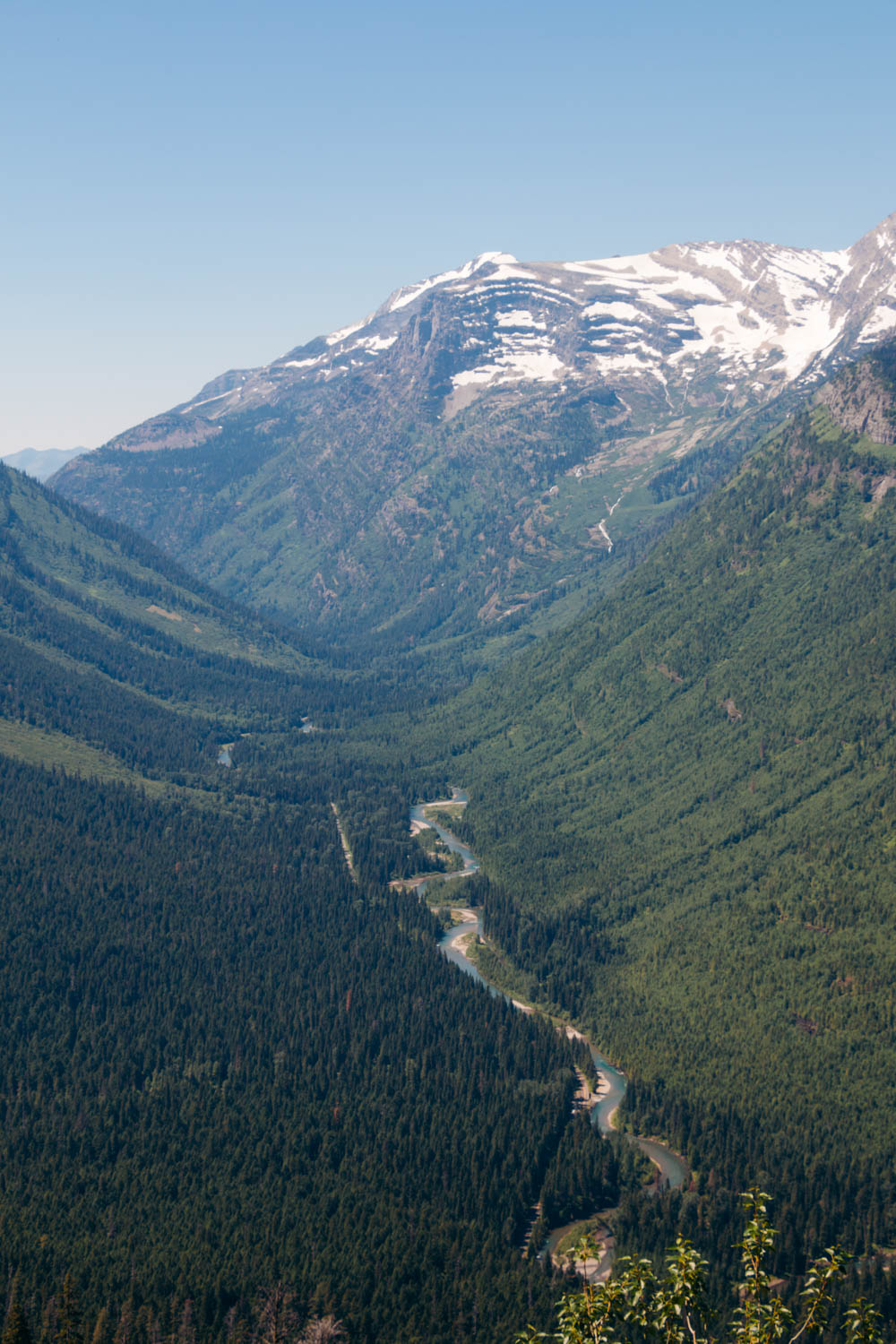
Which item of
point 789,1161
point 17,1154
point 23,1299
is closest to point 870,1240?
point 789,1161

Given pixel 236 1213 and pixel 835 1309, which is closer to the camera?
pixel 835 1309

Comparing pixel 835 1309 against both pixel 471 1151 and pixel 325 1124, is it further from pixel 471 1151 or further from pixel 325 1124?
pixel 325 1124

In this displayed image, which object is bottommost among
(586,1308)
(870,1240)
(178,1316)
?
(870,1240)

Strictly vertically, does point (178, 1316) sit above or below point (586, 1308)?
below

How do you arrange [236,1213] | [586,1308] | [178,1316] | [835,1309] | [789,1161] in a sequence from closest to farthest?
[586,1308]
[178,1316]
[835,1309]
[236,1213]
[789,1161]

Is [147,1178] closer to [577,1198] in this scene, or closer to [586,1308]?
[577,1198]

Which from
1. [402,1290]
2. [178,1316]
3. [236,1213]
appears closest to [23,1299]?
[178,1316]

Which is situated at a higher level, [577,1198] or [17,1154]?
[17,1154]

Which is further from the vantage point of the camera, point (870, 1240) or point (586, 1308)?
point (870, 1240)

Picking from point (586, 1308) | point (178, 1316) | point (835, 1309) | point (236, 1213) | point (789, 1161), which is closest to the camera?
point (586, 1308)
